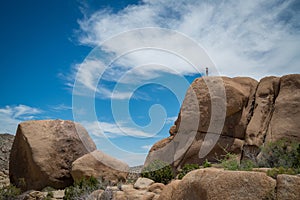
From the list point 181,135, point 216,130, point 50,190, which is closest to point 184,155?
point 181,135

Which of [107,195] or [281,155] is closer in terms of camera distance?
[281,155]

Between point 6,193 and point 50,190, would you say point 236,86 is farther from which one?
point 6,193

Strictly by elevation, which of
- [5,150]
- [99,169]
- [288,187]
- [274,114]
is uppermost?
[5,150]

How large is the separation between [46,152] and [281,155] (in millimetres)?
12726

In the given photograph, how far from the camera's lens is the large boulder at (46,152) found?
56.5 ft

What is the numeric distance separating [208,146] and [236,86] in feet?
11.8

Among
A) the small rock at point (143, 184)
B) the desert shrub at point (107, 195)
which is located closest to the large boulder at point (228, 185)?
the desert shrub at point (107, 195)

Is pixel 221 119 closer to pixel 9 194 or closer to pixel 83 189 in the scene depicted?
pixel 83 189

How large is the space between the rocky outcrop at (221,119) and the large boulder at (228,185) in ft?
25.9

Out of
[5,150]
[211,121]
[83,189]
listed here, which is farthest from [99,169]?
→ [5,150]

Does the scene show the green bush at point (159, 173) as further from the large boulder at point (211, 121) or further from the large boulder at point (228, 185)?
the large boulder at point (228, 185)

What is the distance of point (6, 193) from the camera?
1556 cm

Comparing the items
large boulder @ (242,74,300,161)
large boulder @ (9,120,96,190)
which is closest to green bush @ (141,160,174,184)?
large boulder @ (242,74,300,161)

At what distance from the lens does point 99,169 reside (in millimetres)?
16266
